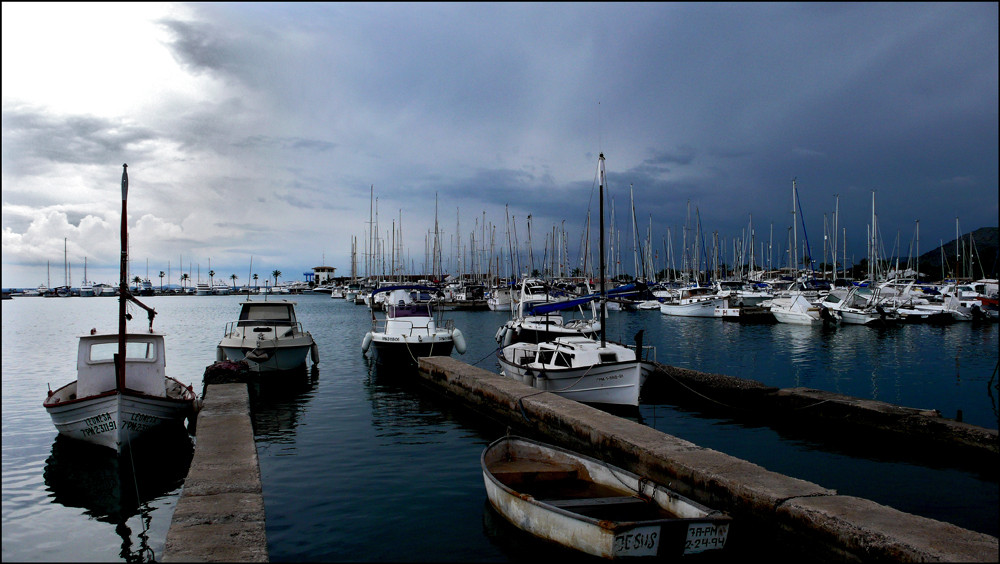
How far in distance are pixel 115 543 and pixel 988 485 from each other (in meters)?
16.9

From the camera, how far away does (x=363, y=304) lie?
112 meters

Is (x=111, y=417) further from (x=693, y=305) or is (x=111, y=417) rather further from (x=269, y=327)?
(x=693, y=305)

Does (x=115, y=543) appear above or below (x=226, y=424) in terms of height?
below

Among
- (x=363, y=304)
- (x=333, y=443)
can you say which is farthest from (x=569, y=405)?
(x=363, y=304)

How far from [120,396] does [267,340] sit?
1181cm

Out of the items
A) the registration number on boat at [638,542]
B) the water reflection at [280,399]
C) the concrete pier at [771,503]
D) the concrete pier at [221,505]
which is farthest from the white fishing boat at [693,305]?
the registration number on boat at [638,542]

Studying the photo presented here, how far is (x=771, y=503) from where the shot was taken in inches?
368

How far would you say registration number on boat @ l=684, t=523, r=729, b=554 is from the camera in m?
8.67

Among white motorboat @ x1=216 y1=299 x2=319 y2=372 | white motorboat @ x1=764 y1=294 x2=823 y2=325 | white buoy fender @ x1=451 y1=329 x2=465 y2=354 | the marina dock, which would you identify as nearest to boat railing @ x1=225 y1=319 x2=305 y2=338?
white motorboat @ x1=216 y1=299 x2=319 y2=372

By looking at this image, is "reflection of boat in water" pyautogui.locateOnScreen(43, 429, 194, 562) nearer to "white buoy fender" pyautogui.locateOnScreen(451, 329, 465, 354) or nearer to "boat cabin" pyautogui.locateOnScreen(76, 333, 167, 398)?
"boat cabin" pyautogui.locateOnScreen(76, 333, 167, 398)

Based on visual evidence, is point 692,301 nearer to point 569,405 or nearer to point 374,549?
point 569,405

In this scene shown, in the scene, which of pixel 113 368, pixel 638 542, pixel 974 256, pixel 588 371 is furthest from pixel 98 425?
pixel 974 256

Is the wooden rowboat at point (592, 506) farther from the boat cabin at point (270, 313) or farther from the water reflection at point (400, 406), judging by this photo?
the boat cabin at point (270, 313)

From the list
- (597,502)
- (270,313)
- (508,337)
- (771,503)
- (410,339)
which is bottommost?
(597,502)
